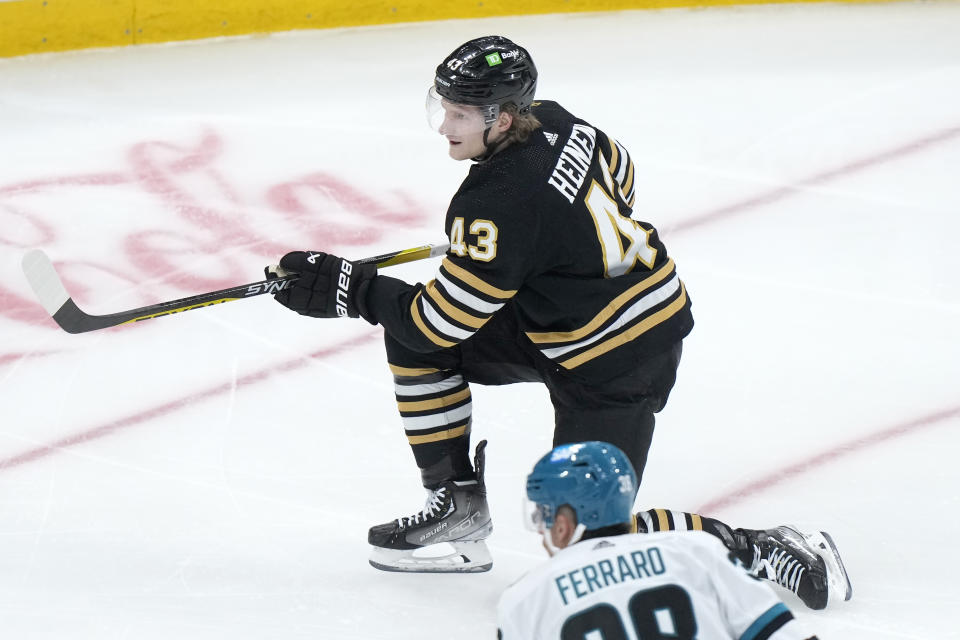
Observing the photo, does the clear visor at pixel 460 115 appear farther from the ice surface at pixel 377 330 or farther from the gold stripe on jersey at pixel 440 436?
the ice surface at pixel 377 330

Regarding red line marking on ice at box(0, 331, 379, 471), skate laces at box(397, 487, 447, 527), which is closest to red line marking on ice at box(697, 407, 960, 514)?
skate laces at box(397, 487, 447, 527)

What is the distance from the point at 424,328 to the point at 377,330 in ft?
3.81

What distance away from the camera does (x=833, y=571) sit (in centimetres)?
256

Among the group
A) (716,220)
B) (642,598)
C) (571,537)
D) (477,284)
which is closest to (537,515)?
(571,537)

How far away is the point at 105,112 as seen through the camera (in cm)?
450

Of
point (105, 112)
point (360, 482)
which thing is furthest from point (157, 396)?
point (105, 112)

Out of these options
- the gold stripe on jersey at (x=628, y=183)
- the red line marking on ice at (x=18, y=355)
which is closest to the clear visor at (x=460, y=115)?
the gold stripe on jersey at (x=628, y=183)

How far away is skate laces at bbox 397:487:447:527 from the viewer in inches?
106

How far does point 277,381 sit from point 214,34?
2101 millimetres

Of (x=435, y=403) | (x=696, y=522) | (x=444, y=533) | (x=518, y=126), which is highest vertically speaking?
(x=518, y=126)

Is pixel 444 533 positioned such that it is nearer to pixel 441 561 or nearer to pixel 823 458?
pixel 441 561

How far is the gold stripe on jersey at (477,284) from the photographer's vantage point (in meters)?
2.35

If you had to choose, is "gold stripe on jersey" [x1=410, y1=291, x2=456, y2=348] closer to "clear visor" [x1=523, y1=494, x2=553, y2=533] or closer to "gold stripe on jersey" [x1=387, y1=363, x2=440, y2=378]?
"gold stripe on jersey" [x1=387, y1=363, x2=440, y2=378]

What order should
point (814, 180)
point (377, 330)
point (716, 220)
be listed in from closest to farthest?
point (377, 330) < point (716, 220) < point (814, 180)
